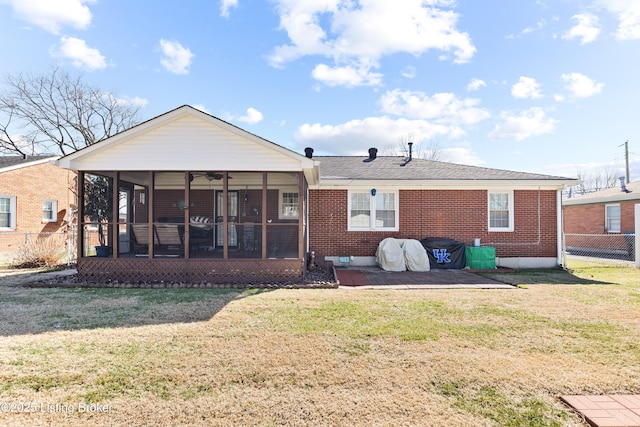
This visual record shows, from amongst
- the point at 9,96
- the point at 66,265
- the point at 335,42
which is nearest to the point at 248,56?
the point at 335,42

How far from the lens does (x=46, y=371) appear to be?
3.58 m

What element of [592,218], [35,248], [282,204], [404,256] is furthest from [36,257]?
[592,218]

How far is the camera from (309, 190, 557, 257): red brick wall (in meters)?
11.7

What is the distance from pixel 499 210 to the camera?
11844 mm

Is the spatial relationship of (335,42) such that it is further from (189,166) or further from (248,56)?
(189,166)

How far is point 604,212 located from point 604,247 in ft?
6.99

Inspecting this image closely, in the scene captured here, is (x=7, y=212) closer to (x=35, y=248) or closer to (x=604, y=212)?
(x=35, y=248)

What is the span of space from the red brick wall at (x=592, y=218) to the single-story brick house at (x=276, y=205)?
9.39 m

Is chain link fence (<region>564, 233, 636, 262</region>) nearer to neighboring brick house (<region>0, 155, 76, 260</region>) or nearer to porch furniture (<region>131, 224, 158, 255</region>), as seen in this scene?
porch furniture (<region>131, 224, 158, 255</region>)

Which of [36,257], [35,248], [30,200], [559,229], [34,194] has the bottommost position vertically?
[36,257]

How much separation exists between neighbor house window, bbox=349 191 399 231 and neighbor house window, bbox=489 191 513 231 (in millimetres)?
3281

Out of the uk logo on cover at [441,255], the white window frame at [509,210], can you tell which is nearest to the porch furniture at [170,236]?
the uk logo on cover at [441,255]

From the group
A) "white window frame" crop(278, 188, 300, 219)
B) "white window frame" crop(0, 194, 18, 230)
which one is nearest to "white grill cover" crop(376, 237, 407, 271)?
"white window frame" crop(278, 188, 300, 219)

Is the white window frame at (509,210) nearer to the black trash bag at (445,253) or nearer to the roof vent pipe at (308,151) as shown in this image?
the black trash bag at (445,253)
